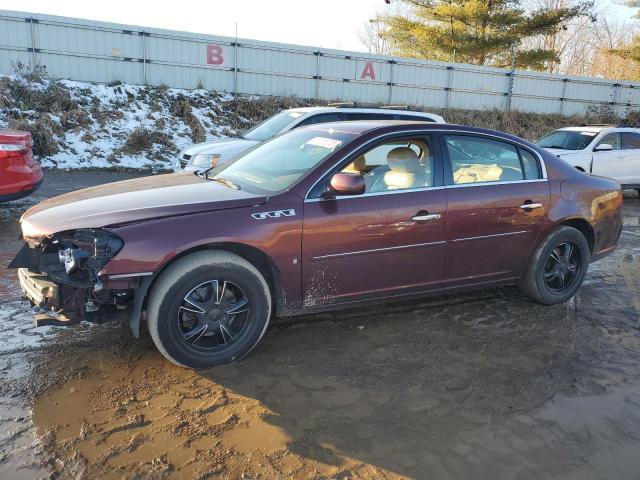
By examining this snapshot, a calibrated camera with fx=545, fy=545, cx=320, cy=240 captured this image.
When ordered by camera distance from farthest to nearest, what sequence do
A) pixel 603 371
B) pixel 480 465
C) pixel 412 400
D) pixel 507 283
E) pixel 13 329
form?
1. pixel 507 283
2. pixel 13 329
3. pixel 603 371
4. pixel 412 400
5. pixel 480 465

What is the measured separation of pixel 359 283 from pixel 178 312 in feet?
4.34

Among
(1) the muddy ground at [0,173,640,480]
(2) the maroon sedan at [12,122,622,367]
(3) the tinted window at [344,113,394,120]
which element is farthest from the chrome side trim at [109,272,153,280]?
(3) the tinted window at [344,113,394,120]

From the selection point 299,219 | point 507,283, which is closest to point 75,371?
point 299,219

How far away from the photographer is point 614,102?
25703 mm

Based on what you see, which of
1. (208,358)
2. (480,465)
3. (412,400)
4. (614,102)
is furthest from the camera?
(614,102)

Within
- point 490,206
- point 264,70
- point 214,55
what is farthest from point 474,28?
point 490,206

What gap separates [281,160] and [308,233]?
36.2 inches

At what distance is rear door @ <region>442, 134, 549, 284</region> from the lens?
4.38 meters

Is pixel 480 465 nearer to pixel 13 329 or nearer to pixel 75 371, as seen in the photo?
pixel 75 371

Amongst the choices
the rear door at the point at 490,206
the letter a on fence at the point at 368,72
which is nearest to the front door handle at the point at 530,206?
the rear door at the point at 490,206

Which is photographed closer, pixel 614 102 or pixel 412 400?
pixel 412 400

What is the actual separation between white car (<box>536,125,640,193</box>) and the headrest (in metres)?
8.09

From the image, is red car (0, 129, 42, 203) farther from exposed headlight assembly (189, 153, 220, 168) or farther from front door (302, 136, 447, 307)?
front door (302, 136, 447, 307)

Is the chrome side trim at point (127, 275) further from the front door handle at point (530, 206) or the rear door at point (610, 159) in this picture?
the rear door at point (610, 159)
